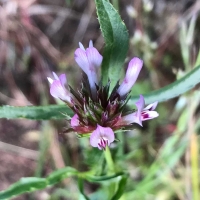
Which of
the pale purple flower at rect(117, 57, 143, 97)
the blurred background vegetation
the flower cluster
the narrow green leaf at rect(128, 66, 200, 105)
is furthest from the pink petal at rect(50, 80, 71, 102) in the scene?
the blurred background vegetation

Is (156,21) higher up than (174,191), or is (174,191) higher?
(156,21)

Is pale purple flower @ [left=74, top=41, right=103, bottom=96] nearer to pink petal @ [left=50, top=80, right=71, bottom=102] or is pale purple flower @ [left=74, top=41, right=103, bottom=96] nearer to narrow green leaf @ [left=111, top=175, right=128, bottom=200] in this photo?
pink petal @ [left=50, top=80, right=71, bottom=102]

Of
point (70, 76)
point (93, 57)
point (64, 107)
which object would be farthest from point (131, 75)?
point (70, 76)

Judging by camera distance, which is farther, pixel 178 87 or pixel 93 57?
pixel 178 87

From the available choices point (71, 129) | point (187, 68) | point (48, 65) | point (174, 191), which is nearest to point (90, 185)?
point (174, 191)

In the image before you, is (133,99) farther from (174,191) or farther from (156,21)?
(156,21)

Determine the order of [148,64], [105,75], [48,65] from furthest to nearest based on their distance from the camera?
[48,65]
[148,64]
[105,75]

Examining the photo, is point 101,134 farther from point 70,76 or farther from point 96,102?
point 70,76
